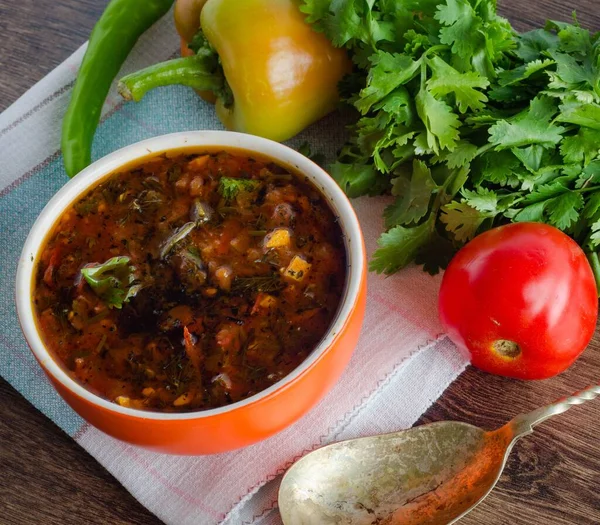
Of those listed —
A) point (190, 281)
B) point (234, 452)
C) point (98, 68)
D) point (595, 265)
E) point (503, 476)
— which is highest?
point (98, 68)

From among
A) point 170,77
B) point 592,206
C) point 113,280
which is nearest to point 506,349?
point 592,206

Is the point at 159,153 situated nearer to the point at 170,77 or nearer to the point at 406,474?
the point at 170,77

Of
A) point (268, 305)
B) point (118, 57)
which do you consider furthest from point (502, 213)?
point (118, 57)

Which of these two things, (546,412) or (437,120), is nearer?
(546,412)

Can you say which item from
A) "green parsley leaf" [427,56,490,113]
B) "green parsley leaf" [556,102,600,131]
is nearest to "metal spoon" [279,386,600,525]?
"green parsley leaf" [556,102,600,131]

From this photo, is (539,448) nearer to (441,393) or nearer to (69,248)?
(441,393)

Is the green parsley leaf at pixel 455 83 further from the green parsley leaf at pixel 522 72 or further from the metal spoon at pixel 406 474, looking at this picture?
the metal spoon at pixel 406 474

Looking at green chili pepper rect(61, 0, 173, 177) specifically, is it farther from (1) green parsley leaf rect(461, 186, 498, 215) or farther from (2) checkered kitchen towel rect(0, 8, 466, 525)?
(1) green parsley leaf rect(461, 186, 498, 215)
